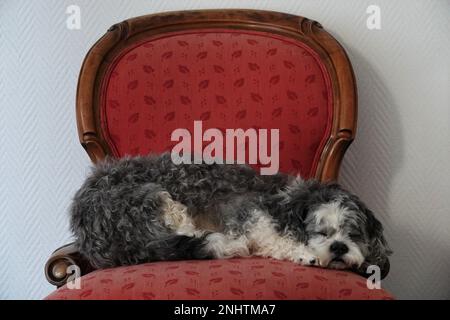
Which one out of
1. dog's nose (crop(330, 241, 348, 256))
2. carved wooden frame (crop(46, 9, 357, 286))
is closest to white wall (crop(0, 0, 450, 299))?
carved wooden frame (crop(46, 9, 357, 286))

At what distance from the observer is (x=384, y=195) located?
237 cm

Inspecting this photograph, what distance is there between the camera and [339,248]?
5.16 feet

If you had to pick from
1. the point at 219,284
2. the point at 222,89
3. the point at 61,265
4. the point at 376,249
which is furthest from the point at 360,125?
the point at 61,265

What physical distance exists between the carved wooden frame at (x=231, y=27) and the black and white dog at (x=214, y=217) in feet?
0.73

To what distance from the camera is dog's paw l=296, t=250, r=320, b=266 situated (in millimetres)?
1553

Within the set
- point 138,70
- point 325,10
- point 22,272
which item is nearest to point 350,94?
point 325,10

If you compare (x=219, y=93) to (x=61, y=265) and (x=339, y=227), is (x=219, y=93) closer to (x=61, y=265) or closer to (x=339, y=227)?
(x=339, y=227)

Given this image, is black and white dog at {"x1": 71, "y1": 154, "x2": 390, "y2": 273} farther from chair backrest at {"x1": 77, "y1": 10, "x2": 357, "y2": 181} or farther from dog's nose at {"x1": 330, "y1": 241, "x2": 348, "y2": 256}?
chair backrest at {"x1": 77, "y1": 10, "x2": 357, "y2": 181}

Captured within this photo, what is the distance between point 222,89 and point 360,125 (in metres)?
0.66

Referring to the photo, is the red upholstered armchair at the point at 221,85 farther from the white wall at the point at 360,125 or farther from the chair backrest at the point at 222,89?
the white wall at the point at 360,125

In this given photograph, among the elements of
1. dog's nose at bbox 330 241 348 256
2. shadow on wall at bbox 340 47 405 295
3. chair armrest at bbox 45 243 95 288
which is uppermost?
shadow on wall at bbox 340 47 405 295

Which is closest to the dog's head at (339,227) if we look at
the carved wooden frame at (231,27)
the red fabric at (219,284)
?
the red fabric at (219,284)

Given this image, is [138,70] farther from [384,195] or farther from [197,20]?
[384,195]

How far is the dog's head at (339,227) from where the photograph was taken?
1595 mm
